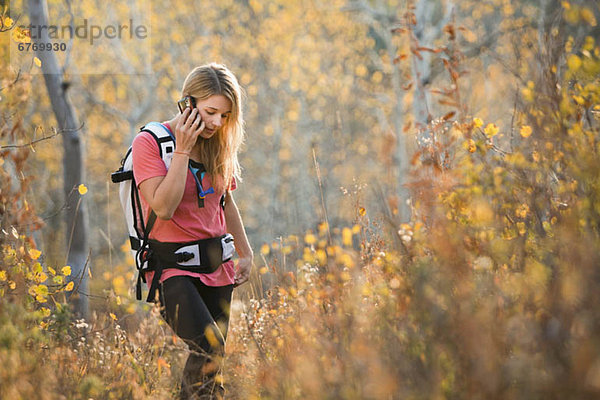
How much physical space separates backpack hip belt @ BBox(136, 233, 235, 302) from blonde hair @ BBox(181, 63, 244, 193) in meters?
0.37

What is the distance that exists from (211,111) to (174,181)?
49 cm

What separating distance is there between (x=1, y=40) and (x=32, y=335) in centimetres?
268

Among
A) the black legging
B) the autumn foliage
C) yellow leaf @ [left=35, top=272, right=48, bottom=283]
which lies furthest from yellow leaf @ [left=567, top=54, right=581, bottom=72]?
yellow leaf @ [left=35, top=272, right=48, bottom=283]

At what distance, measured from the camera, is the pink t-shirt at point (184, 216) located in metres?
3.15

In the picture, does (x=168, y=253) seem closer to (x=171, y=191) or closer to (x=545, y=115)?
(x=171, y=191)

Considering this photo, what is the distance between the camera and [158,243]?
319cm

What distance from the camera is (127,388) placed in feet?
10.8

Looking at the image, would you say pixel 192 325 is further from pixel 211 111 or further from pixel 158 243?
pixel 211 111

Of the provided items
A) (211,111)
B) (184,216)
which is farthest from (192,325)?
(211,111)

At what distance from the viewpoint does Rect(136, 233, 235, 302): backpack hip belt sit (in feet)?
10.4

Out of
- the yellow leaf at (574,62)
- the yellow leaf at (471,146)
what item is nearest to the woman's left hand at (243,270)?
the yellow leaf at (471,146)

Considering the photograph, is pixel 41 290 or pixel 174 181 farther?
pixel 41 290

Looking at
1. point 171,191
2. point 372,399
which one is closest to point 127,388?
point 171,191
